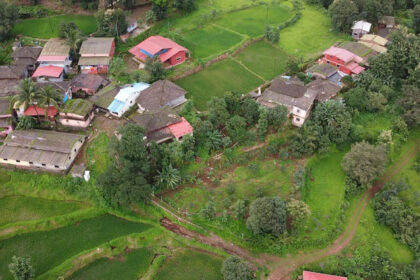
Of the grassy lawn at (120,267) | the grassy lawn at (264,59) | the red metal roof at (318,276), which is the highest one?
the grassy lawn at (264,59)

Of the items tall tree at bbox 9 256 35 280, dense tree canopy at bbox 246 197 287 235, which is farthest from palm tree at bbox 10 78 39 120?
dense tree canopy at bbox 246 197 287 235

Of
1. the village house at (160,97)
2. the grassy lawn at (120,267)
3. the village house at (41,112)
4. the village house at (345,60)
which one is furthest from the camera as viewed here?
the village house at (345,60)

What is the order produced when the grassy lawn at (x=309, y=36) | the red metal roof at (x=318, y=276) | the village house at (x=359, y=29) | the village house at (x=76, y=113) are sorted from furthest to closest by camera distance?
the village house at (x=359, y=29) < the grassy lawn at (x=309, y=36) < the village house at (x=76, y=113) < the red metal roof at (x=318, y=276)

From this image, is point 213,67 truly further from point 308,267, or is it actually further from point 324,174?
point 308,267

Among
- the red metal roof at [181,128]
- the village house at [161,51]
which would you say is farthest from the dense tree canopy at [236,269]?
the village house at [161,51]

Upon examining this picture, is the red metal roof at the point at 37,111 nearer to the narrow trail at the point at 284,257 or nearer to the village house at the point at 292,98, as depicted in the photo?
the narrow trail at the point at 284,257

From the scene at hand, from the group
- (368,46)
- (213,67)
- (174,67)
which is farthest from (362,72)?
(174,67)

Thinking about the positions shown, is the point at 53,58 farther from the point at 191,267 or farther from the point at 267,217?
the point at 267,217

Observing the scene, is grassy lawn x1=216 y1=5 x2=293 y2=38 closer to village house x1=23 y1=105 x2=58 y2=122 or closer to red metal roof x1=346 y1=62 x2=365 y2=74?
red metal roof x1=346 y1=62 x2=365 y2=74
